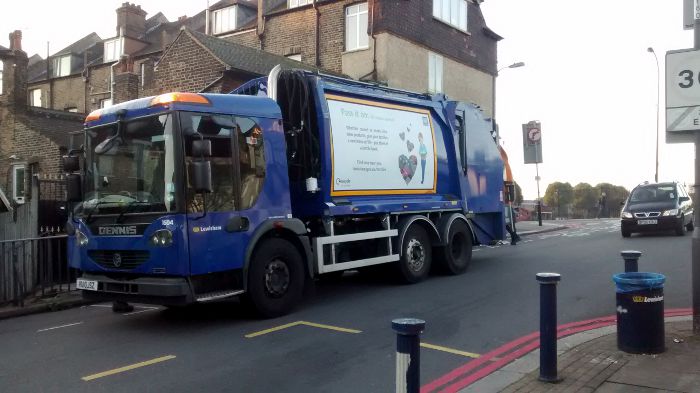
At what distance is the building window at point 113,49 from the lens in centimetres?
3147

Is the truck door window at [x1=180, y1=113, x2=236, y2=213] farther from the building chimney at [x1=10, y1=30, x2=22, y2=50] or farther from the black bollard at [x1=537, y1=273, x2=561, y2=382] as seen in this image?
the building chimney at [x1=10, y1=30, x2=22, y2=50]

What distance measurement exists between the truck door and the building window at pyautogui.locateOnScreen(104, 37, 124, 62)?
2689cm

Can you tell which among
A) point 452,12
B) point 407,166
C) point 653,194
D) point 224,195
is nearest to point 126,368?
point 224,195

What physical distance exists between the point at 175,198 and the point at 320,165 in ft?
8.40

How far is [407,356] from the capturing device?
356cm

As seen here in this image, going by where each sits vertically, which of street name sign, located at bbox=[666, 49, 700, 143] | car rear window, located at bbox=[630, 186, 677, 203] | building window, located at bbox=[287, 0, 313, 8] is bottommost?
car rear window, located at bbox=[630, 186, 677, 203]

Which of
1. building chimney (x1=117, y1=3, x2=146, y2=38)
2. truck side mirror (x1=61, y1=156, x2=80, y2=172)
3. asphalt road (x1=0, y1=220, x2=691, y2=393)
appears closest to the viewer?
asphalt road (x1=0, y1=220, x2=691, y2=393)

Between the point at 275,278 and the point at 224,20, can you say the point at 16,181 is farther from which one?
the point at 275,278

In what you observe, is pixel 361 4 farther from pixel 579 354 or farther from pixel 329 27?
pixel 579 354

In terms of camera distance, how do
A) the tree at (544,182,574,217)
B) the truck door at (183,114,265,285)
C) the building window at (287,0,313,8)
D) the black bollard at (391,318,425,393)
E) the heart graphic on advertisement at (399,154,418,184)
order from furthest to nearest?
the tree at (544,182,574,217)
the building window at (287,0,313,8)
the heart graphic on advertisement at (399,154,418,184)
the truck door at (183,114,265,285)
the black bollard at (391,318,425,393)

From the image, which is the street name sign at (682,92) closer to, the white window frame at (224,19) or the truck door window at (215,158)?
the truck door window at (215,158)

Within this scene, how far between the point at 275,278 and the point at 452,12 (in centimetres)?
2159

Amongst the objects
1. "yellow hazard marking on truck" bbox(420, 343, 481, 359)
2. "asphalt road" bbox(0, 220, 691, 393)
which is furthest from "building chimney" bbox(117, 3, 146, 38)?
"yellow hazard marking on truck" bbox(420, 343, 481, 359)

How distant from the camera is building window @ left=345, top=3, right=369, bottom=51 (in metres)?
23.1
